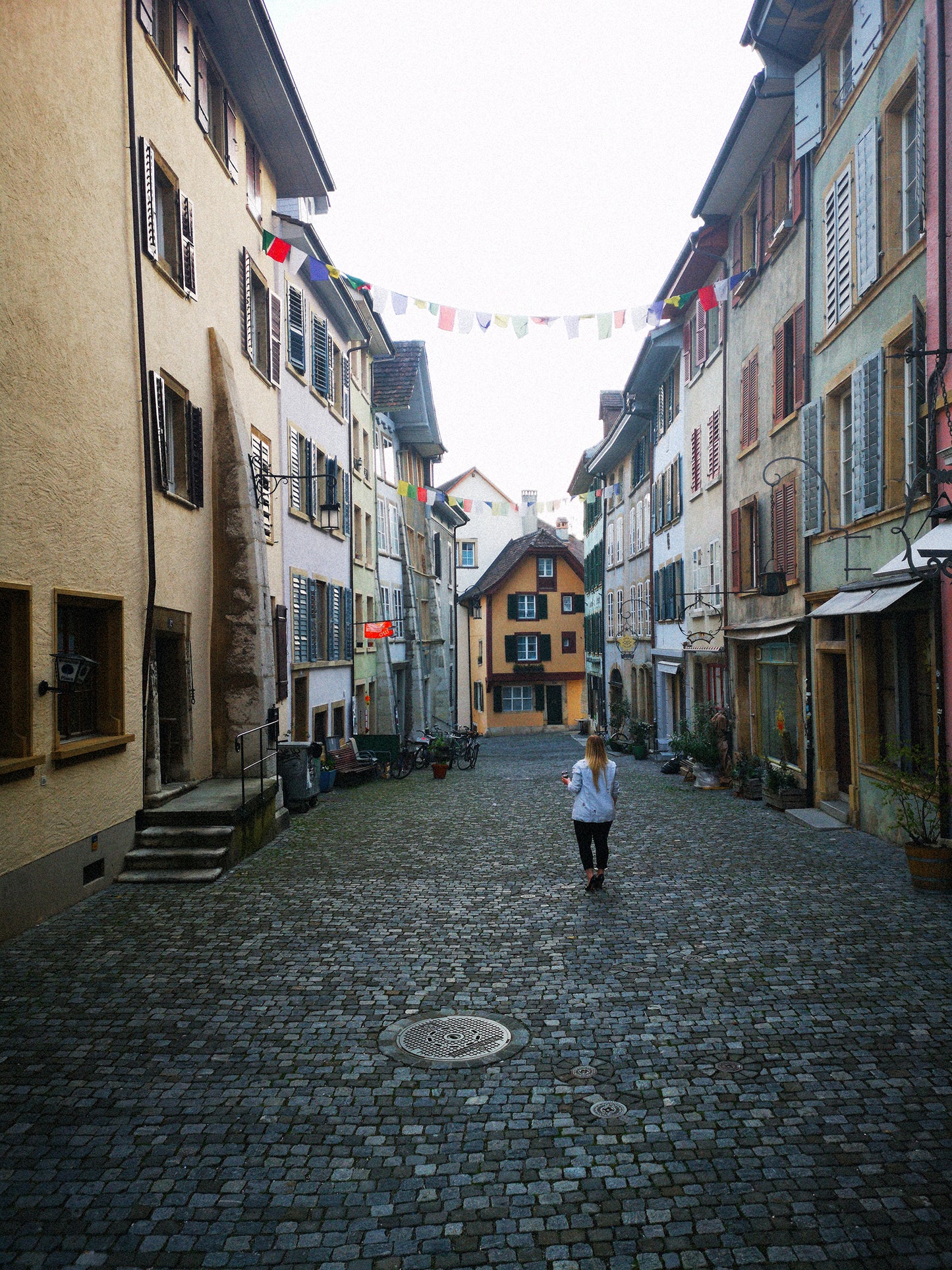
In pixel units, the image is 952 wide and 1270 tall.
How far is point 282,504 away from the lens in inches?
762

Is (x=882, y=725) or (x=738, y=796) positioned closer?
(x=882, y=725)

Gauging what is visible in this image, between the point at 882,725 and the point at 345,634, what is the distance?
14964mm

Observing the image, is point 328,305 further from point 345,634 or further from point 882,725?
point 882,725

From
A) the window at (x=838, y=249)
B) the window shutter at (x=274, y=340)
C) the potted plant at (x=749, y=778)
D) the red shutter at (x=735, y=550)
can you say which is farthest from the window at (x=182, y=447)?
the red shutter at (x=735, y=550)

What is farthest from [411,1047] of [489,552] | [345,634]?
[489,552]

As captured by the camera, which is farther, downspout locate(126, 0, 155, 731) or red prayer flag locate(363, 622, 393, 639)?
red prayer flag locate(363, 622, 393, 639)

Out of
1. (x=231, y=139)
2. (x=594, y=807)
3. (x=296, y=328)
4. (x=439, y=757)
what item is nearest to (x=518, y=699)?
(x=439, y=757)

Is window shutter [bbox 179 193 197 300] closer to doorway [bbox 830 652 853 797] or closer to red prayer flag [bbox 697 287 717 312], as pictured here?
red prayer flag [bbox 697 287 717 312]

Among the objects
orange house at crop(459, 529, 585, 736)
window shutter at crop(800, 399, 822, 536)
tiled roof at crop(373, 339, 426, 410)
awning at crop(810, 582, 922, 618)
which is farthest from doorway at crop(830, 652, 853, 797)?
orange house at crop(459, 529, 585, 736)

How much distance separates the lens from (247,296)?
16719mm

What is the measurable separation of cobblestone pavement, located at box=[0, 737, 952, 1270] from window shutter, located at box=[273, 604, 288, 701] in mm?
8322

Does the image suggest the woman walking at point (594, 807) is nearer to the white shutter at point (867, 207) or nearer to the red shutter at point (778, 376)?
the white shutter at point (867, 207)

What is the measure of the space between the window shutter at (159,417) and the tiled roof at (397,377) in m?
19.7

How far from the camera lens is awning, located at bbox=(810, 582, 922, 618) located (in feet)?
34.9
